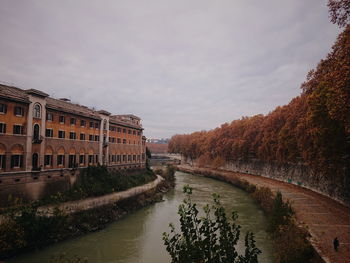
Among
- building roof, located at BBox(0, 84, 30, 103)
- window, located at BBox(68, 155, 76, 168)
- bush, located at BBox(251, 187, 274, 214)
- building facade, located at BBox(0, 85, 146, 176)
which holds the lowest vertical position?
bush, located at BBox(251, 187, 274, 214)

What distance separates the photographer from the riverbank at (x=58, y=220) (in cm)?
1680

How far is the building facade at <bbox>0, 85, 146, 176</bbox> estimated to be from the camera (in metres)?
23.9

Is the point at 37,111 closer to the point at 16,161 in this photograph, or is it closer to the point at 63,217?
the point at 16,161

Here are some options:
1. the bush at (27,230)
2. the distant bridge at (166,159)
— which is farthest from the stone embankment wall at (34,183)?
the distant bridge at (166,159)

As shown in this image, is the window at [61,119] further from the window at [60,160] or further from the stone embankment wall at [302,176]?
the stone embankment wall at [302,176]

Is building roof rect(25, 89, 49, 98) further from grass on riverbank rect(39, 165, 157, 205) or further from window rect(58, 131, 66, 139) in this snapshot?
grass on riverbank rect(39, 165, 157, 205)

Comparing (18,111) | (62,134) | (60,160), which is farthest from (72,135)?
(18,111)

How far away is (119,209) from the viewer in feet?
91.5

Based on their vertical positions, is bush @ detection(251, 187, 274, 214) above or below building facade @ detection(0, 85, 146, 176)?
below

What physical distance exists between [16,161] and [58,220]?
9.28 meters

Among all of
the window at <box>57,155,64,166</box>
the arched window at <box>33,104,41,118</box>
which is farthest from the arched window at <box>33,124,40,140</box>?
the window at <box>57,155,64,166</box>

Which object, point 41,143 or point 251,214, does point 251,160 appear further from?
point 41,143

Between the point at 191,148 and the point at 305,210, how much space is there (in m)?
76.2

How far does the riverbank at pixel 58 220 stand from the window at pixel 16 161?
17.0 ft
